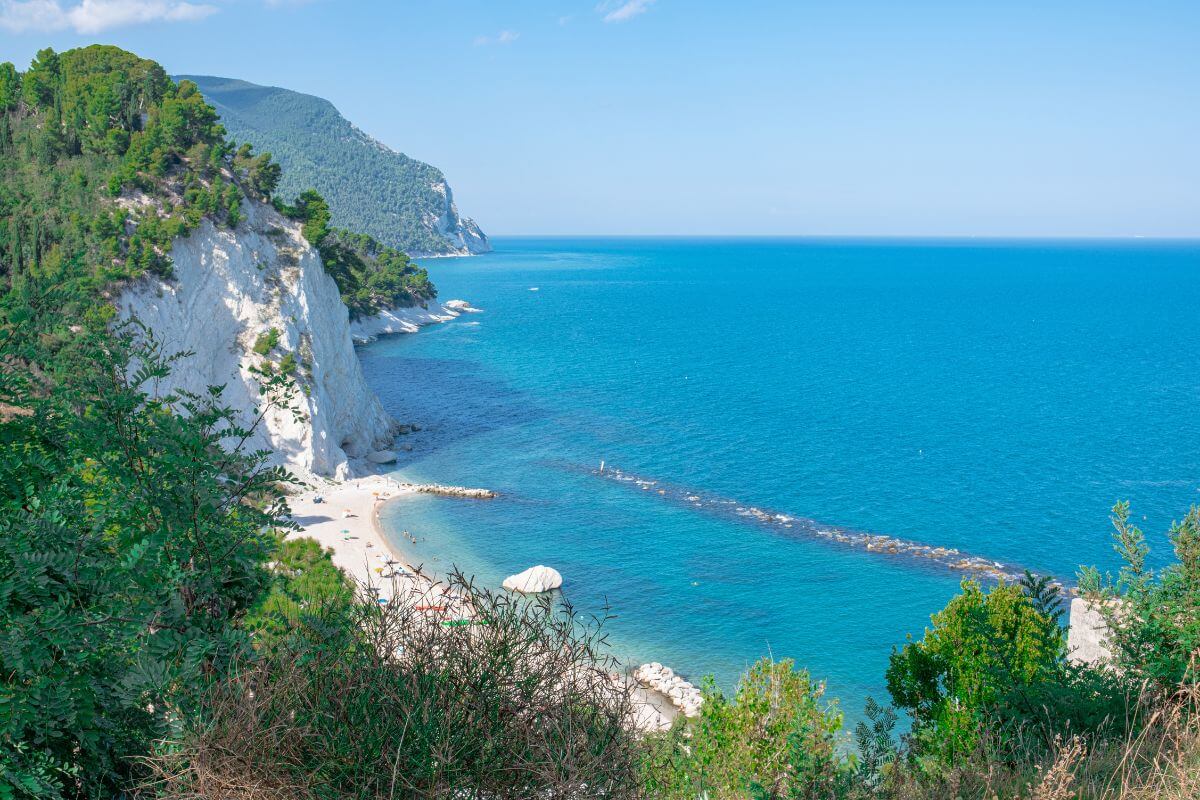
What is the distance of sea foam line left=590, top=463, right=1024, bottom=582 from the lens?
3788cm

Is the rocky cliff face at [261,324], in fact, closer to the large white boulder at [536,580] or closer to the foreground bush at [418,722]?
the large white boulder at [536,580]

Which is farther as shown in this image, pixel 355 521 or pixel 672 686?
pixel 355 521

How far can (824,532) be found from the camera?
42281mm

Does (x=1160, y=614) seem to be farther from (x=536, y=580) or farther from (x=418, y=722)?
(x=536, y=580)

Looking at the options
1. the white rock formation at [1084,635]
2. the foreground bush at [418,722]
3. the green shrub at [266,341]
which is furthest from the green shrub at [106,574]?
the green shrub at [266,341]

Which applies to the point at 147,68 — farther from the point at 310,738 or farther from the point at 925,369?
the point at 925,369

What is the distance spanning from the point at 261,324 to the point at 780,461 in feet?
113

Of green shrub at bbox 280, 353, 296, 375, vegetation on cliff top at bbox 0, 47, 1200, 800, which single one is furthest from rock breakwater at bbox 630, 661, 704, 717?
green shrub at bbox 280, 353, 296, 375

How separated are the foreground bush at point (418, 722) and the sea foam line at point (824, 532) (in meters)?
35.6

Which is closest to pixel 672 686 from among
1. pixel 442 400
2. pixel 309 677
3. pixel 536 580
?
pixel 536 580

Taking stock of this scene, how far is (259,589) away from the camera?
10.3 meters

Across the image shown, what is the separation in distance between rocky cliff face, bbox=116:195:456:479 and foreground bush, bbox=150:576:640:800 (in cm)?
3772

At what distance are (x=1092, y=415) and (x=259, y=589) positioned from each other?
72.9 meters

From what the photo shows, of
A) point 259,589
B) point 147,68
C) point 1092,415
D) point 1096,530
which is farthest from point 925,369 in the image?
point 259,589
